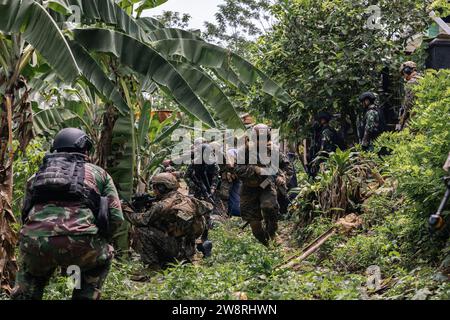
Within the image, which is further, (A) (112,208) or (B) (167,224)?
(B) (167,224)

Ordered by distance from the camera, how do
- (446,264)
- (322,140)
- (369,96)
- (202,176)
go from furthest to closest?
(322,140), (202,176), (369,96), (446,264)

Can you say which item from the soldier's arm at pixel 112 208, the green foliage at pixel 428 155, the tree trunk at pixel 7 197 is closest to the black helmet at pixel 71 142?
the soldier's arm at pixel 112 208

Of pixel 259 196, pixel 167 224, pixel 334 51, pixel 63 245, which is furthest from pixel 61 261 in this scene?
pixel 334 51

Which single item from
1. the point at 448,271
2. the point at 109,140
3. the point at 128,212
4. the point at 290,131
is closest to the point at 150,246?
the point at 128,212

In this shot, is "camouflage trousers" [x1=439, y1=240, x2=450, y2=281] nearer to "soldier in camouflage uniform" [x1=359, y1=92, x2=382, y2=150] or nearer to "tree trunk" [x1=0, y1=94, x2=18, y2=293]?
"tree trunk" [x1=0, y1=94, x2=18, y2=293]

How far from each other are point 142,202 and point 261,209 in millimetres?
2102

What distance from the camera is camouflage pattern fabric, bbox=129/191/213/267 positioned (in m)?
8.59

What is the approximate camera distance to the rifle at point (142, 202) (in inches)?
349

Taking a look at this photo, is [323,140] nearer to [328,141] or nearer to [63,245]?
[328,141]

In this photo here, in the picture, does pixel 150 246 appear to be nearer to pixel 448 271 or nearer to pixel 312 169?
pixel 448 271

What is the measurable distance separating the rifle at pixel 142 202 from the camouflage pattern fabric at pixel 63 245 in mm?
3156

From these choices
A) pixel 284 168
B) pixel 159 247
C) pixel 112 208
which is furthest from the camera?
pixel 284 168

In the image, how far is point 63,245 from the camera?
Answer: 17.6 feet

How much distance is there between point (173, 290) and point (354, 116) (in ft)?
27.2
